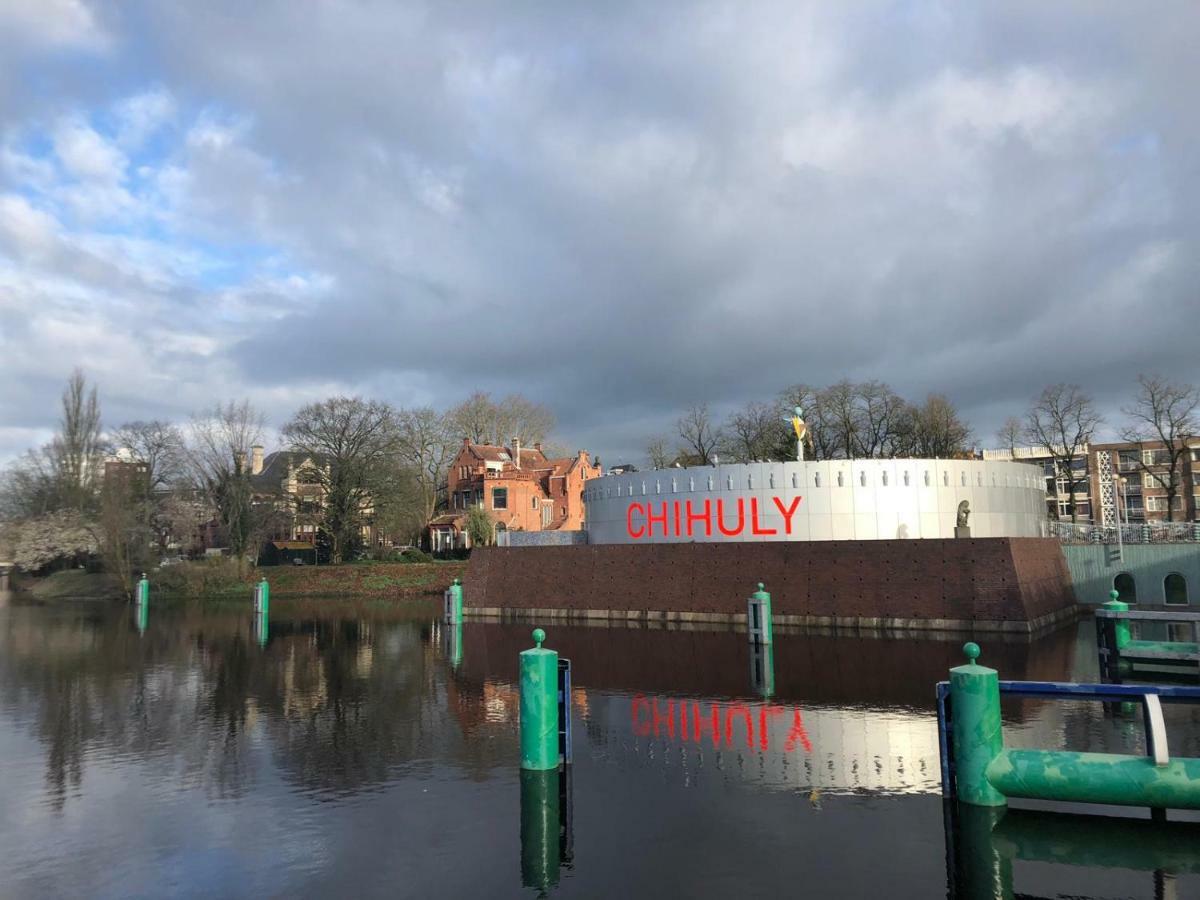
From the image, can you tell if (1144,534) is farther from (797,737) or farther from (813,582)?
(797,737)

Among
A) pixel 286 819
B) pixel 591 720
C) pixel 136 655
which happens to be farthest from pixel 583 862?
pixel 136 655

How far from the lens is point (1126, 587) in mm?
29609

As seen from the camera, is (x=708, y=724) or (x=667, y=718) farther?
(x=667, y=718)

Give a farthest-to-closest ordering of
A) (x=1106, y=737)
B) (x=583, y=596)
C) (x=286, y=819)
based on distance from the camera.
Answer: (x=583, y=596) → (x=1106, y=737) → (x=286, y=819)

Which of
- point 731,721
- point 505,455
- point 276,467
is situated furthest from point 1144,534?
point 276,467

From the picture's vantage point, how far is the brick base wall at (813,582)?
24.5 metres

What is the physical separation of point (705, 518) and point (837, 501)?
486 centimetres

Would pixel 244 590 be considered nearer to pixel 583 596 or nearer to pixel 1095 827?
pixel 583 596

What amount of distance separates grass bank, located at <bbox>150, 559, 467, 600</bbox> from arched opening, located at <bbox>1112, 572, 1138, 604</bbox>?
32.9 metres

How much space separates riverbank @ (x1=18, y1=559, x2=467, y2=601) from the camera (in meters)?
47.1

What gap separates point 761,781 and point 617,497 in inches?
918

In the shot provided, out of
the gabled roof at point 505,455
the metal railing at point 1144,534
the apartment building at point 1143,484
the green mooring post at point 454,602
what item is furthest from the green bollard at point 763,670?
the apartment building at point 1143,484

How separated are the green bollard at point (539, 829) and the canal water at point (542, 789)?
30 mm

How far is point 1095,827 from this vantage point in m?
8.02
